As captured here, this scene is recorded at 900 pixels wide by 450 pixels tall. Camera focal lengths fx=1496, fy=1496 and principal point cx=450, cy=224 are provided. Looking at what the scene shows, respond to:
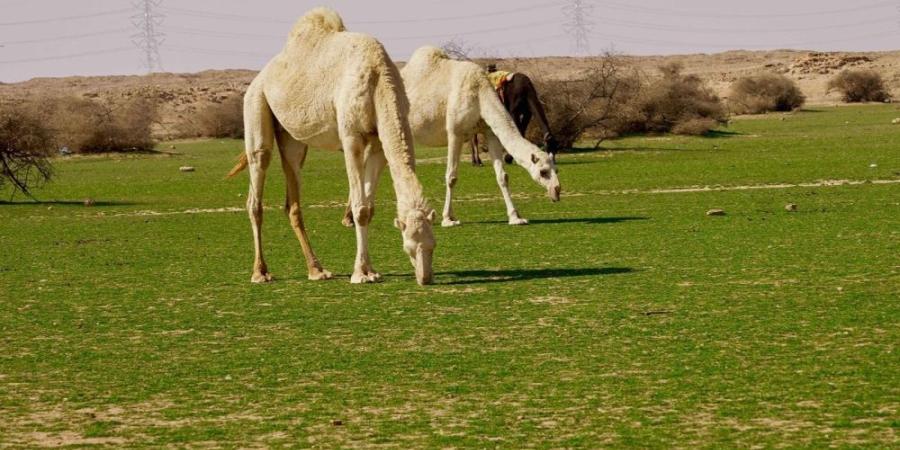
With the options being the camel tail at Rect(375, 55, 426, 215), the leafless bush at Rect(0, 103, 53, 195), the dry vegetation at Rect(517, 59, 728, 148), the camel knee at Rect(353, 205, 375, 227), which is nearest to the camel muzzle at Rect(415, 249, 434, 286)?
the camel tail at Rect(375, 55, 426, 215)

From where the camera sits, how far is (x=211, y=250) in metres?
17.9

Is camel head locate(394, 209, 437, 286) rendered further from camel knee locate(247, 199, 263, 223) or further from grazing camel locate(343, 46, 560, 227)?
grazing camel locate(343, 46, 560, 227)

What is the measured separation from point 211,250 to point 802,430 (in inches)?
446

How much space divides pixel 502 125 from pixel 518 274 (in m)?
5.98

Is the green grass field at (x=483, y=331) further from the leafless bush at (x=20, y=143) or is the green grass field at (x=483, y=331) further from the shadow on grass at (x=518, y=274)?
the leafless bush at (x=20, y=143)

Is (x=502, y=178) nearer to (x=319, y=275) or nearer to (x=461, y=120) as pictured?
(x=461, y=120)

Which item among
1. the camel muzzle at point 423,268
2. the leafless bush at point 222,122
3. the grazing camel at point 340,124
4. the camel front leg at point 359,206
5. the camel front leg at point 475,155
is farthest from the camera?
the leafless bush at point 222,122

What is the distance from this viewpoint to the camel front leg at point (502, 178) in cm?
1966

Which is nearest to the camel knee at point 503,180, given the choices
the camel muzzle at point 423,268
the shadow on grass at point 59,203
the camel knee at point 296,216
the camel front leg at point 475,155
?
the camel knee at point 296,216

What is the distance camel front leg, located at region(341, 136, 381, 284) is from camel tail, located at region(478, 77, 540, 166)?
5759 mm

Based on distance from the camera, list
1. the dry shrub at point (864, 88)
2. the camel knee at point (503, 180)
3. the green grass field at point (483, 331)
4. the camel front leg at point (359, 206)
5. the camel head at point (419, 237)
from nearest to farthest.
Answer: the green grass field at point (483, 331) → the camel head at point (419, 237) → the camel front leg at point (359, 206) → the camel knee at point (503, 180) → the dry shrub at point (864, 88)

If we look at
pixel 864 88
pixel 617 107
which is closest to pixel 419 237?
pixel 617 107

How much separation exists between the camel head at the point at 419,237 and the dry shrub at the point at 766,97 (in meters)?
55.1

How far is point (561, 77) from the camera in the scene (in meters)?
115
